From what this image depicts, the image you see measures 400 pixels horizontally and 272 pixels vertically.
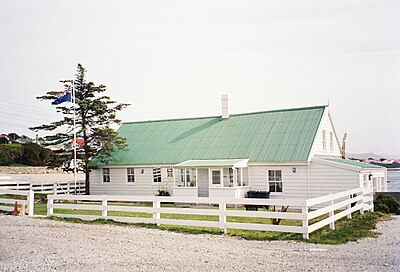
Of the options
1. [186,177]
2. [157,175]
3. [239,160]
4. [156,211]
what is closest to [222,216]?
[156,211]

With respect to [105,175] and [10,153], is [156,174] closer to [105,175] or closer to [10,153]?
[105,175]

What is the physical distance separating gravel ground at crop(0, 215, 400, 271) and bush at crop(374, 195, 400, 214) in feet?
24.7

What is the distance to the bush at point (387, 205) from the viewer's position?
2140 cm

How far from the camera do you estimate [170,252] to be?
1051 cm

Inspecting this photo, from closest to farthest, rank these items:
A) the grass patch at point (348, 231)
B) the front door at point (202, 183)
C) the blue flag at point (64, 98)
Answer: the grass patch at point (348, 231) → the front door at point (202, 183) → the blue flag at point (64, 98)

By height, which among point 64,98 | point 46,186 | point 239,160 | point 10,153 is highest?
point 64,98

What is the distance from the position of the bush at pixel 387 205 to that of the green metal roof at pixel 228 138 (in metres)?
3.91

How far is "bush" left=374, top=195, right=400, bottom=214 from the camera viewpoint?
21.4m

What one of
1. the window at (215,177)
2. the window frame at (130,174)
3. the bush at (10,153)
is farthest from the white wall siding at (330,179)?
the bush at (10,153)

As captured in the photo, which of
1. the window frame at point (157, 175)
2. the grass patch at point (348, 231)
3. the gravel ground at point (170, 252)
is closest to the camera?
the gravel ground at point (170, 252)

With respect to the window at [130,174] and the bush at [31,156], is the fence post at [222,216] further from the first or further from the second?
the bush at [31,156]

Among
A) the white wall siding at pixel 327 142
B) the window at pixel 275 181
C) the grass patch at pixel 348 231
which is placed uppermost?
the white wall siding at pixel 327 142

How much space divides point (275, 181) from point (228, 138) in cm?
483

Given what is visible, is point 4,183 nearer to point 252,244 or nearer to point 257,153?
point 257,153
